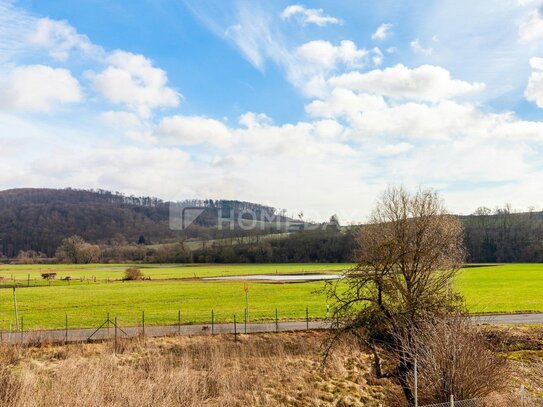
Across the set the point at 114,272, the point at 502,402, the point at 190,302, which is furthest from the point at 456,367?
the point at 114,272

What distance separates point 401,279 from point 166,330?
1915 cm

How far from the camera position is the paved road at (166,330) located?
32812mm

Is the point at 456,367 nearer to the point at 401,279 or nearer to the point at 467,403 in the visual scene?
the point at 467,403

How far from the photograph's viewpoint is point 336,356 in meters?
30.1

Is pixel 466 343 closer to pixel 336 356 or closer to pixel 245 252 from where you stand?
pixel 336 356

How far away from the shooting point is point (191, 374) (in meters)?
24.3

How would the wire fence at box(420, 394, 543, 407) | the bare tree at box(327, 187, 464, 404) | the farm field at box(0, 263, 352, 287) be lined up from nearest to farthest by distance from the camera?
the wire fence at box(420, 394, 543, 407), the bare tree at box(327, 187, 464, 404), the farm field at box(0, 263, 352, 287)

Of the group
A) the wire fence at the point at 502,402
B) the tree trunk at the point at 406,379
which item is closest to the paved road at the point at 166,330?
the tree trunk at the point at 406,379

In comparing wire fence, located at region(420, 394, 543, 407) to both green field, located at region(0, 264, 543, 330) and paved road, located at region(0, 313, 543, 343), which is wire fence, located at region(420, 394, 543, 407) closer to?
paved road, located at region(0, 313, 543, 343)

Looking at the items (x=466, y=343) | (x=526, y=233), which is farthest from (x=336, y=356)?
(x=526, y=233)

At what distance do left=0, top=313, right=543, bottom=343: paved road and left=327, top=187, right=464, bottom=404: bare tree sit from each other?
5562 millimetres

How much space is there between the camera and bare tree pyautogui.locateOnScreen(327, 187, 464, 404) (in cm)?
2264

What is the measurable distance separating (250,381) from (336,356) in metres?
7.55

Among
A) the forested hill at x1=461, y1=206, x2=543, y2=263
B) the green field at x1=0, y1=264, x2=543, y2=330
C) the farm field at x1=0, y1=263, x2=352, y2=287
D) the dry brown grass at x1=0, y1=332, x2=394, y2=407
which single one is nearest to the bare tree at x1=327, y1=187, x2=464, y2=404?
the dry brown grass at x1=0, y1=332, x2=394, y2=407
